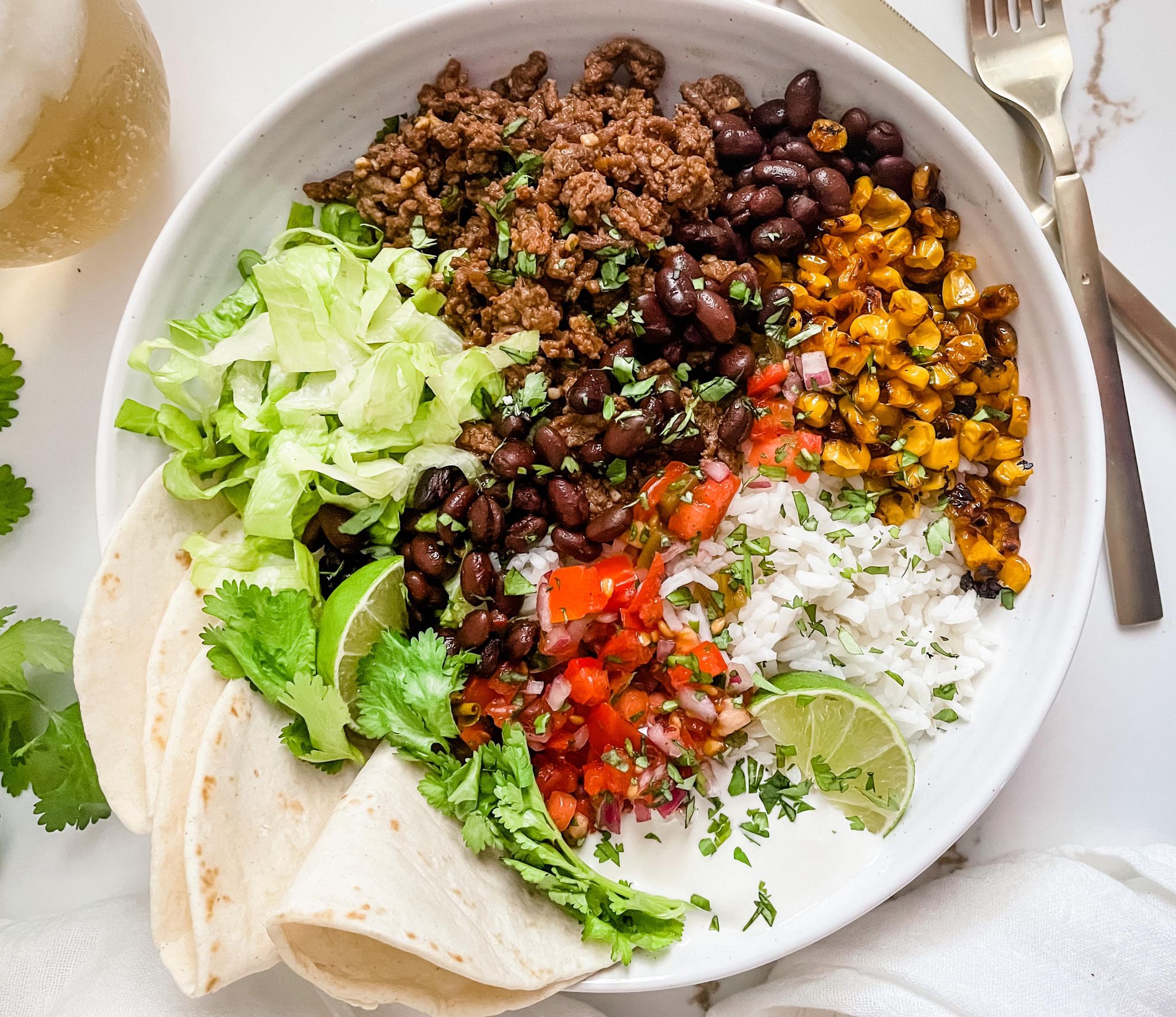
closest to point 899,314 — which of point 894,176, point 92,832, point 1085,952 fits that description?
point 894,176

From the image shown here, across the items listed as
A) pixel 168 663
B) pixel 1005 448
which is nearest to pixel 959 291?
pixel 1005 448

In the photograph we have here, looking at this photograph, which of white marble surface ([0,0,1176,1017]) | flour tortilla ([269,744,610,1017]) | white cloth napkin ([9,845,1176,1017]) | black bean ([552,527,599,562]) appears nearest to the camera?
flour tortilla ([269,744,610,1017])

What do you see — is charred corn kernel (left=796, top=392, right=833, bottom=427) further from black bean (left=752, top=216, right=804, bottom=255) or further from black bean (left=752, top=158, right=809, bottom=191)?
black bean (left=752, top=158, right=809, bottom=191)

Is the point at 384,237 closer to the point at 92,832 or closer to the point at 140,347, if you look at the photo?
the point at 140,347

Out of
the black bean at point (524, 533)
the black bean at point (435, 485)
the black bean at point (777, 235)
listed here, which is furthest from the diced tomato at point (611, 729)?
the black bean at point (777, 235)

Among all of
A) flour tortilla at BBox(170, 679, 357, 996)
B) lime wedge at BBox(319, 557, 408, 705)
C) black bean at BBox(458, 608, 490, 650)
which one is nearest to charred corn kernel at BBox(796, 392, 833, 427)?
black bean at BBox(458, 608, 490, 650)

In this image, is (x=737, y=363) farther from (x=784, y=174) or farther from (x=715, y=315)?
(x=784, y=174)

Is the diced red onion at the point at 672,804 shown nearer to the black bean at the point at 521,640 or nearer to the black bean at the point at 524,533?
the black bean at the point at 521,640
